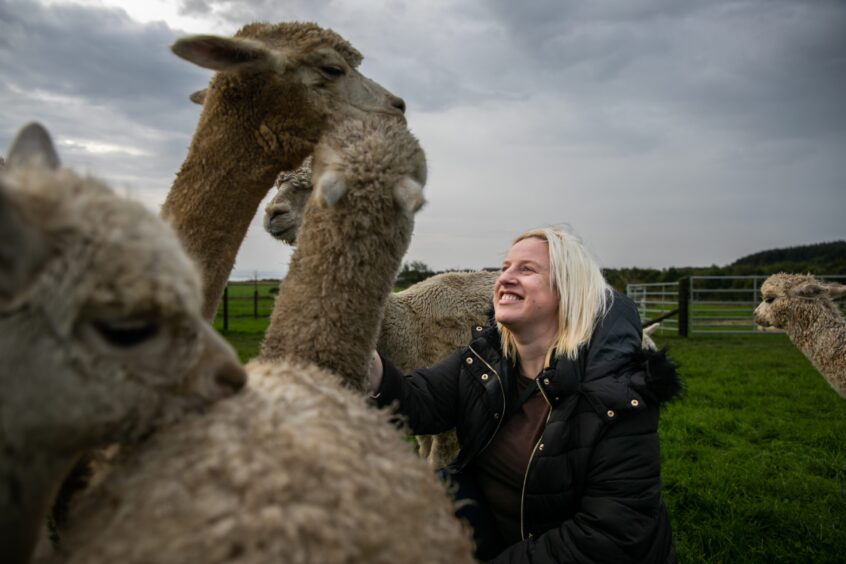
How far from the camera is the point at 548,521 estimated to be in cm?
285

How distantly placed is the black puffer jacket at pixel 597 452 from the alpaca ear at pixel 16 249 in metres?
1.72

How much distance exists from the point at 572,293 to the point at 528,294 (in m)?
0.23

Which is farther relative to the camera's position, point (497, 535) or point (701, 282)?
point (701, 282)

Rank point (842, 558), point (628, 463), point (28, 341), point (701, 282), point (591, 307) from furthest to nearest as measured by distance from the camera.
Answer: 1. point (701, 282)
2. point (842, 558)
3. point (591, 307)
4. point (628, 463)
5. point (28, 341)

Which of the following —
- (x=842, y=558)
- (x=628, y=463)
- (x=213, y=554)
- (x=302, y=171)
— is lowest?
(x=842, y=558)

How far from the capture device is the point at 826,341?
289 inches

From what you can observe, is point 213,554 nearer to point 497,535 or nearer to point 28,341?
point 28,341

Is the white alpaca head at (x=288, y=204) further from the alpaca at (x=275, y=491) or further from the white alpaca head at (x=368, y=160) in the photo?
the alpaca at (x=275, y=491)

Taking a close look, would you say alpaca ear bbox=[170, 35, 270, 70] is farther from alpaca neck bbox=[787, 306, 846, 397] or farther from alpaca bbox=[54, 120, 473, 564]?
alpaca neck bbox=[787, 306, 846, 397]

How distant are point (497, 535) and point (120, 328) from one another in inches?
97.9

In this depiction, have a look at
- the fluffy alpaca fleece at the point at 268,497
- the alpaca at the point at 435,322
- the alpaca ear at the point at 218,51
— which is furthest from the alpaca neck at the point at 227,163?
the alpaca at the point at 435,322

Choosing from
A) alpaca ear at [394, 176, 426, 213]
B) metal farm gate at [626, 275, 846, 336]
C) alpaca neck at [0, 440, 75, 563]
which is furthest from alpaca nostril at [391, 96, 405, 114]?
metal farm gate at [626, 275, 846, 336]

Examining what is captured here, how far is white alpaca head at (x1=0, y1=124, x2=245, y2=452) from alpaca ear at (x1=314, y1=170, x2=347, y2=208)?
0.73 meters

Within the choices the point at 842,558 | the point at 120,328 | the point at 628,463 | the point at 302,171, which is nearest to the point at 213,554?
the point at 120,328
